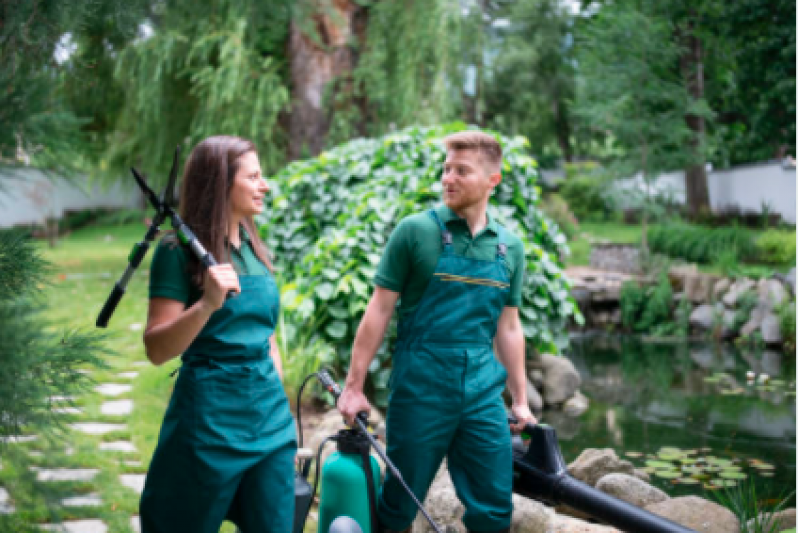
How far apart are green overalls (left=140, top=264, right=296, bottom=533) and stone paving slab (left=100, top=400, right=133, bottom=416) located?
334 cm

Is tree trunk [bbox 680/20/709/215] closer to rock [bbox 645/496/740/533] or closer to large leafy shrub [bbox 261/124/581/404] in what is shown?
large leafy shrub [bbox 261/124/581/404]

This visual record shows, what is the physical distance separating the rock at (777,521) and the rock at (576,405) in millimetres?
2916

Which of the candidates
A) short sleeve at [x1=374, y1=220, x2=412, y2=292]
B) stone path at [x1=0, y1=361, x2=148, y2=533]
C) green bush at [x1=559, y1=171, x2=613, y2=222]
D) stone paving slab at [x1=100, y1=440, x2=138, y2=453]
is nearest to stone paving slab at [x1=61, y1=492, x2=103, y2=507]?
stone path at [x1=0, y1=361, x2=148, y2=533]

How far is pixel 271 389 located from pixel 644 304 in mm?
10173

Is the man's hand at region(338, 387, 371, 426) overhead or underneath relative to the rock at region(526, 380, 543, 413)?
overhead

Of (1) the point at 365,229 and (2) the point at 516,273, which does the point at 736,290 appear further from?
(2) the point at 516,273

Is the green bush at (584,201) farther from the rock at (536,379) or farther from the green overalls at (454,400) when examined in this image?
the green overalls at (454,400)

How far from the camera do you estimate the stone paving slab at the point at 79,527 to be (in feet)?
5.18

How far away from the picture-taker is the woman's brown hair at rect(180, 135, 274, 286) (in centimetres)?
233

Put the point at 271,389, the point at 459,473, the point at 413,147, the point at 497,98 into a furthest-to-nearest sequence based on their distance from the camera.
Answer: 1. the point at 497,98
2. the point at 413,147
3. the point at 459,473
4. the point at 271,389

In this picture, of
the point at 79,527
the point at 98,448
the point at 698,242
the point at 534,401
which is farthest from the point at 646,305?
the point at 79,527

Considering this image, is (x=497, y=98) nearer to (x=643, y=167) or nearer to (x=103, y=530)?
(x=643, y=167)

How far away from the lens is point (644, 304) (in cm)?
1174

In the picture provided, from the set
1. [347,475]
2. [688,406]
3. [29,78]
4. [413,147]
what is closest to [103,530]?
[347,475]
